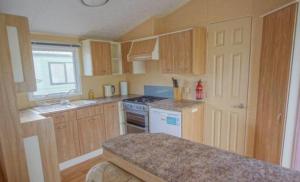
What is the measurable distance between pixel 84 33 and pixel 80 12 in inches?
26.9

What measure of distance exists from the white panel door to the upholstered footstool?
2.11m

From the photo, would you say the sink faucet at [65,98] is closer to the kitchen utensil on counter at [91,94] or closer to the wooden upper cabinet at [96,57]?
the kitchen utensil on counter at [91,94]

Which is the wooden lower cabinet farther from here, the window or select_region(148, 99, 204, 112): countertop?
select_region(148, 99, 204, 112): countertop

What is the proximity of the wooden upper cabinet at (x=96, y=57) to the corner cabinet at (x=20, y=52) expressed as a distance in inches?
54.5

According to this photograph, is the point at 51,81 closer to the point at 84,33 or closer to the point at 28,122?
the point at 84,33

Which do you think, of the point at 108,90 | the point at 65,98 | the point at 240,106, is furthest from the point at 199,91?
the point at 65,98

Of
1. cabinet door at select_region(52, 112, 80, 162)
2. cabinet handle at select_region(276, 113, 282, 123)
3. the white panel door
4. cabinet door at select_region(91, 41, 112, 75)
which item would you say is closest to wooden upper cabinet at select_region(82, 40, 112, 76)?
cabinet door at select_region(91, 41, 112, 75)

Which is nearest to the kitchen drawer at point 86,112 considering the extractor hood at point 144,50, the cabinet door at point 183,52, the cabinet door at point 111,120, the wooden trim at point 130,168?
the cabinet door at point 111,120

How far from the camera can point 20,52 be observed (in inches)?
70.2

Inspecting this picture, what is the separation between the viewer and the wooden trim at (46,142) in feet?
6.26

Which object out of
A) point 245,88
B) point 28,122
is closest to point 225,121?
point 245,88

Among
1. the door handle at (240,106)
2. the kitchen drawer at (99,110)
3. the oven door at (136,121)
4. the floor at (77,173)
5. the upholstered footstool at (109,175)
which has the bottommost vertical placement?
the floor at (77,173)

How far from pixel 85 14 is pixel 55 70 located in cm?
116

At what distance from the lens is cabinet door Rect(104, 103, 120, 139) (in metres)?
3.18
